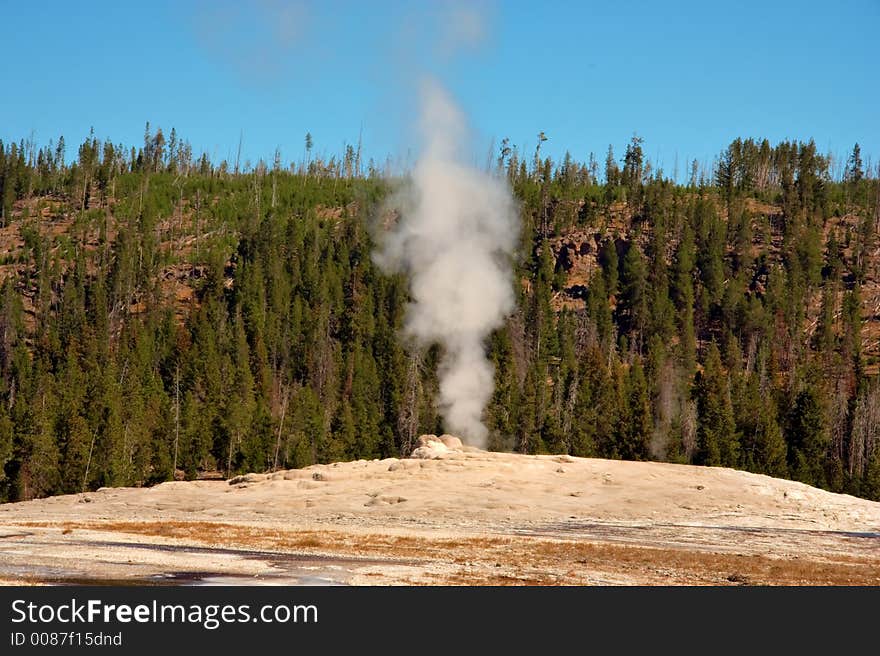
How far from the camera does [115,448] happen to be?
86.5 metres

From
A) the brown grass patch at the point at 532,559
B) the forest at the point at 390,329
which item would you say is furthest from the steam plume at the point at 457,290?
the brown grass patch at the point at 532,559

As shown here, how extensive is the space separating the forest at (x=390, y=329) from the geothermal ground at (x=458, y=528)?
1012 inches

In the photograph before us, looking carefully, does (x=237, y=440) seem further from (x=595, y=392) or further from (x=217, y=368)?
A: (x=595, y=392)

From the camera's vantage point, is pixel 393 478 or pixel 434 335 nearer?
pixel 393 478

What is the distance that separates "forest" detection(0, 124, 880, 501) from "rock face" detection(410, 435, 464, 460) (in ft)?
59.7

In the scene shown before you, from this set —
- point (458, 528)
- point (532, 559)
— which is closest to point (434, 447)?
point (458, 528)

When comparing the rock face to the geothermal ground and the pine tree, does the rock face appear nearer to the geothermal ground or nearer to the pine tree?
Answer: the geothermal ground

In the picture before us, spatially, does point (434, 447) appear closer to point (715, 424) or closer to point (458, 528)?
point (458, 528)

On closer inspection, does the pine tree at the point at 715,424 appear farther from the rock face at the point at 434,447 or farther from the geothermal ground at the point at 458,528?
the rock face at the point at 434,447

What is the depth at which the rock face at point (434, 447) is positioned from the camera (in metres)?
74.1

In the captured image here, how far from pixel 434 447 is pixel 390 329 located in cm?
5493

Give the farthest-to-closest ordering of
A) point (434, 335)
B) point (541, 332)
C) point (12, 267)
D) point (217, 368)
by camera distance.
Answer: point (12, 267) < point (541, 332) < point (217, 368) < point (434, 335)

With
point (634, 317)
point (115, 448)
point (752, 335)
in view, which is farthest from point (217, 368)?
point (752, 335)

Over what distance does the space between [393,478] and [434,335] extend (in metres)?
41.3
